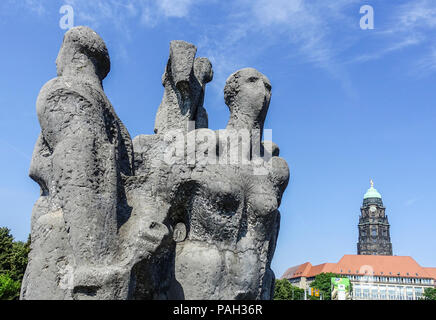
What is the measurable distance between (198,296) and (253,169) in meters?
1.12

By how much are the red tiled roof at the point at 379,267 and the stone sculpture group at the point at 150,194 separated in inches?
3470

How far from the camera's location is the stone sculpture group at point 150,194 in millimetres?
2840

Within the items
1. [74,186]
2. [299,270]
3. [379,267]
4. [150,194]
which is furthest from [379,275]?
[74,186]

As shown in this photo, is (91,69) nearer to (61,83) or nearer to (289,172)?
(61,83)

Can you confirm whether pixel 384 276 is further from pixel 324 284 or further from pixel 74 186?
pixel 74 186

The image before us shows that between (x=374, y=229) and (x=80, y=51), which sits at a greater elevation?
(x=374, y=229)

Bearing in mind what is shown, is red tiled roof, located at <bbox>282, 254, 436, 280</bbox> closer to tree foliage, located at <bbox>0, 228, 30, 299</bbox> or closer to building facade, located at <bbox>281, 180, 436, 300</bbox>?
building facade, located at <bbox>281, 180, 436, 300</bbox>

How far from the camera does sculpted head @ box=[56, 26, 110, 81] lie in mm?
3461

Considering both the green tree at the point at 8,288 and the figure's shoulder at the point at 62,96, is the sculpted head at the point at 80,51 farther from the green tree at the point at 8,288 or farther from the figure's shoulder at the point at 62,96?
the green tree at the point at 8,288

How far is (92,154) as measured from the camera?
297 cm

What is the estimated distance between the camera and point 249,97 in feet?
13.0

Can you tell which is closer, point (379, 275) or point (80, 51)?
point (80, 51)

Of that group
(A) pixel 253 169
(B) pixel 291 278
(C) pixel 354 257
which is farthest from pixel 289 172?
(B) pixel 291 278

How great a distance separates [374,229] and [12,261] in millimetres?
100091
